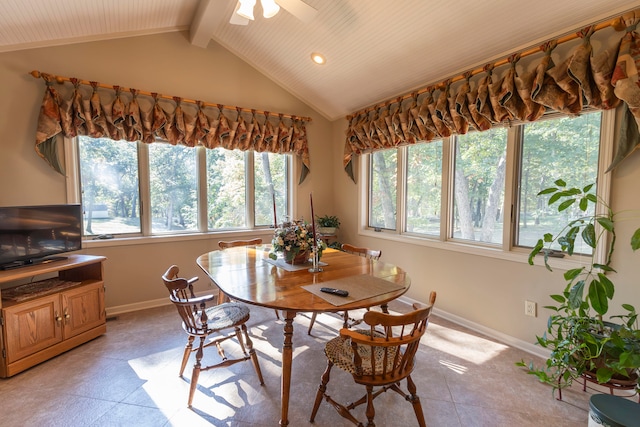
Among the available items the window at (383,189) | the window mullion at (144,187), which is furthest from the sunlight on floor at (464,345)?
the window mullion at (144,187)

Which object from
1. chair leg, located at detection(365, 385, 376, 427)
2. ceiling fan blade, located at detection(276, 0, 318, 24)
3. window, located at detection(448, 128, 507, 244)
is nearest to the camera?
chair leg, located at detection(365, 385, 376, 427)

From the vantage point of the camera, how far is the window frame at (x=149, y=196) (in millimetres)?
2963

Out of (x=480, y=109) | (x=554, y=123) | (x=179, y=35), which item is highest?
(x=179, y=35)

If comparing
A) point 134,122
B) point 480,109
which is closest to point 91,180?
point 134,122

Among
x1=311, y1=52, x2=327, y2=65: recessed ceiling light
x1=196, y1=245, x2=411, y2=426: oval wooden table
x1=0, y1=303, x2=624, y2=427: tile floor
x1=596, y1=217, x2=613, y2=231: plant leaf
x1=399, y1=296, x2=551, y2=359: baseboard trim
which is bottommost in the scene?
x1=0, y1=303, x2=624, y2=427: tile floor

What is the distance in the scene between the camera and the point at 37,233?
8.10 ft

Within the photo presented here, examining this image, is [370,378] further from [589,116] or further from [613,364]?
[589,116]

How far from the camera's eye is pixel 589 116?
2152mm

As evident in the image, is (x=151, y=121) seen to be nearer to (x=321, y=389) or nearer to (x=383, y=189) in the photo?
(x=383, y=189)

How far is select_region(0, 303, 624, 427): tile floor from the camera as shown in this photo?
5.67 feet

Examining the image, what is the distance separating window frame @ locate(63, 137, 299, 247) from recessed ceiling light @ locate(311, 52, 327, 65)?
1.33 m

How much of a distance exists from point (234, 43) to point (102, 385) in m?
3.74

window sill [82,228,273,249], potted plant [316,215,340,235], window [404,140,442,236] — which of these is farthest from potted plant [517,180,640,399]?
window sill [82,228,273,249]

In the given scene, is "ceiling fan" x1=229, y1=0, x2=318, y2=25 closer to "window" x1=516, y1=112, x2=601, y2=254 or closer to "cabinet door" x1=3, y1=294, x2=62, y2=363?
"window" x1=516, y1=112, x2=601, y2=254
